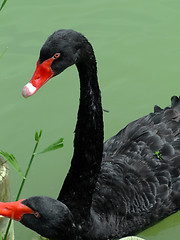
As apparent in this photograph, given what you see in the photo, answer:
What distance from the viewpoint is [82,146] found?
3562mm

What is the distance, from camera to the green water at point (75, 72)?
446 centimetres

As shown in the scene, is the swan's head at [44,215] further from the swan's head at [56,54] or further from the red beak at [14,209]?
the swan's head at [56,54]

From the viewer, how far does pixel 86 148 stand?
3562mm

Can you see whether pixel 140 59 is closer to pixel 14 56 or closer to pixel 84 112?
pixel 14 56

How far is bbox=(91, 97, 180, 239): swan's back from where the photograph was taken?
12.3ft

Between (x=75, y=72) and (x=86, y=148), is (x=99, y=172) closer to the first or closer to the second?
(x=86, y=148)

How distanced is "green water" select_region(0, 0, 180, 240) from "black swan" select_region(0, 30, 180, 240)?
26 centimetres

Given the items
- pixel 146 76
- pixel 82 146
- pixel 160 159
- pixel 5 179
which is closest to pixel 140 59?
pixel 146 76

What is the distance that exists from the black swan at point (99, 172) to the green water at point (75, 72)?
26 cm

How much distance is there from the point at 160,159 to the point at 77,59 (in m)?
1.17

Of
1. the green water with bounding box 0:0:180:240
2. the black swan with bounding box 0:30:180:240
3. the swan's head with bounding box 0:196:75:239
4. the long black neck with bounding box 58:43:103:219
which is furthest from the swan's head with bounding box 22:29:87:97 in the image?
the green water with bounding box 0:0:180:240

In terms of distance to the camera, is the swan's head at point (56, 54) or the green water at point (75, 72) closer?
the swan's head at point (56, 54)

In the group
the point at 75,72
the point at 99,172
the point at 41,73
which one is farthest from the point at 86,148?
the point at 75,72

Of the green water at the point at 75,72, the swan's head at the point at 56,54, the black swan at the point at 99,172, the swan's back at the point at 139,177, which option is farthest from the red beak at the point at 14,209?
the green water at the point at 75,72
